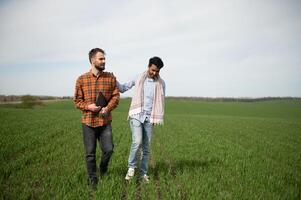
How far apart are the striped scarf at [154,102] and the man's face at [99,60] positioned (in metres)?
0.92

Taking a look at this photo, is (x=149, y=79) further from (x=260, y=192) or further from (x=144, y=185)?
(x=260, y=192)

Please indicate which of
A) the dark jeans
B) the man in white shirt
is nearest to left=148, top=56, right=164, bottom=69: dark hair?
the man in white shirt

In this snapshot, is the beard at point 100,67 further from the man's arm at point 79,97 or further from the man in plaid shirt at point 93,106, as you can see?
the man's arm at point 79,97

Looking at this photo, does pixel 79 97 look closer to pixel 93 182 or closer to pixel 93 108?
pixel 93 108

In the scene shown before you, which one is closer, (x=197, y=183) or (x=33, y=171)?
(x=197, y=183)

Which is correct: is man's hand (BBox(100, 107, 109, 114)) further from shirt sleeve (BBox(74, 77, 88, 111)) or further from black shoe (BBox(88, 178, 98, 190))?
black shoe (BBox(88, 178, 98, 190))

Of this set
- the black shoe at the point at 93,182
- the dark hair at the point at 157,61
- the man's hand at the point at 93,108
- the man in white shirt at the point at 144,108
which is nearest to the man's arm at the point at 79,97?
the man's hand at the point at 93,108

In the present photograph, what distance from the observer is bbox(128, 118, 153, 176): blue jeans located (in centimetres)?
574

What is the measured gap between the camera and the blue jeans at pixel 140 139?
5.74m

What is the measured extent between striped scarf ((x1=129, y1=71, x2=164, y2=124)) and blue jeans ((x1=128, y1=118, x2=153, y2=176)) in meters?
0.18

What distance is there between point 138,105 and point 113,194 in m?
1.79

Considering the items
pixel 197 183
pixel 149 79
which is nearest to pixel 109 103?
pixel 149 79

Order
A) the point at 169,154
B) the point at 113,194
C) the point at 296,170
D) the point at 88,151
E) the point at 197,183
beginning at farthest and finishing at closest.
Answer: the point at 169,154 < the point at 296,170 < the point at 197,183 < the point at 88,151 < the point at 113,194

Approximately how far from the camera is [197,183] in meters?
5.59
